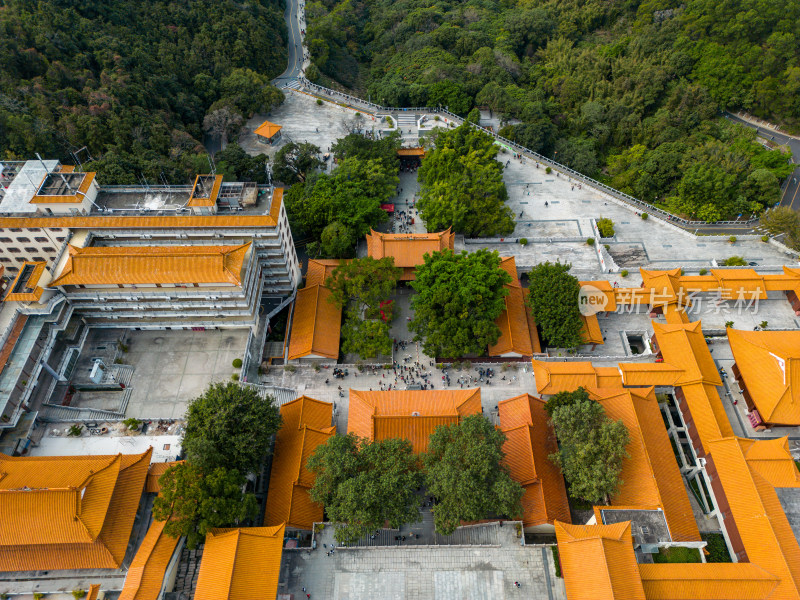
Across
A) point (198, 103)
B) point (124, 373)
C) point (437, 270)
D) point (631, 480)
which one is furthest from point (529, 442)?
point (198, 103)

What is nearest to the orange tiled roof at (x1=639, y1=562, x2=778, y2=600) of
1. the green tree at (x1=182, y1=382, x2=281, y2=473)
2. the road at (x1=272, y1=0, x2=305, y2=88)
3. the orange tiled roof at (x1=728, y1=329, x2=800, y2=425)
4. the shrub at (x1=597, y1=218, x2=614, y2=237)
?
the orange tiled roof at (x1=728, y1=329, x2=800, y2=425)

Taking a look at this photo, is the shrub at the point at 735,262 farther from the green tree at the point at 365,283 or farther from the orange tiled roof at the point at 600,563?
the green tree at the point at 365,283

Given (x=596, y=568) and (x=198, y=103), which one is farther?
(x=198, y=103)

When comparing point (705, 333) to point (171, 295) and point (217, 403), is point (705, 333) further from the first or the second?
point (171, 295)

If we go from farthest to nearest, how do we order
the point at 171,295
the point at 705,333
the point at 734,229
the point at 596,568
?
the point at 734,229 < the point at 705,333 < the point at 171,295 < the point at 596,568

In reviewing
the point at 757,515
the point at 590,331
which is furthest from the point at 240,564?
the point at 590,331
